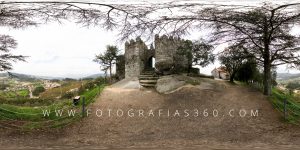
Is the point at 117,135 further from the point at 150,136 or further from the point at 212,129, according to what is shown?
the point at 212,129

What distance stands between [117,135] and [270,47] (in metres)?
11.2

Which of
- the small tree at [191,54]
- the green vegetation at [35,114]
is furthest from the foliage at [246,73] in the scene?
the green vegetation at [35,114]

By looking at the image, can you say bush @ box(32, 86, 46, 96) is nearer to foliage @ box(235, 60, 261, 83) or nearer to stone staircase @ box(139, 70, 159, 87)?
stone staircase @ box(139, 70, 159, 87)

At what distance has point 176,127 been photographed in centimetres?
1334

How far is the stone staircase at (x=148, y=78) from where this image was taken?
2288 cm

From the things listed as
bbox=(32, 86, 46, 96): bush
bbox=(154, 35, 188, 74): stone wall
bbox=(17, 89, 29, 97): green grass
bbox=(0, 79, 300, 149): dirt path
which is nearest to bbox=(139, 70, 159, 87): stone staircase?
bbox=(154, 35, 188, 74): stone wall

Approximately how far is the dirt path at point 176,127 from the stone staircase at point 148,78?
3849 mm

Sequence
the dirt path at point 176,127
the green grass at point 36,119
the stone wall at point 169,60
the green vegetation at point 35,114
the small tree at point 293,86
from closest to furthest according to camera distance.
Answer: the dirt path at point 176,127 → the green grass at point 36,119 → the green vegetation at point 35,114 → the stone wall at point 169,60 → the small tree at point 293,86

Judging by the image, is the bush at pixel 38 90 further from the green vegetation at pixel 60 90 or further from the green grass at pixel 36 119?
the green grass at pixel 36 119

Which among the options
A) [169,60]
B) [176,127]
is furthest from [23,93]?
[176,127]

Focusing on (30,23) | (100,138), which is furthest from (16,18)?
(100,138)

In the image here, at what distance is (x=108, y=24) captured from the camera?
1143 cm

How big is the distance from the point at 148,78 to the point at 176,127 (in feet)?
37.0

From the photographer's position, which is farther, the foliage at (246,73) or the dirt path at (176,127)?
the foliage at (246,73)
